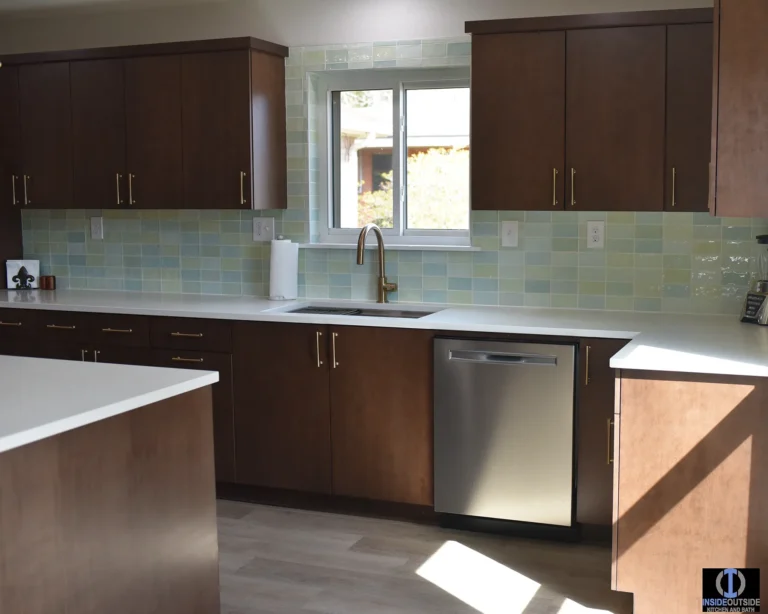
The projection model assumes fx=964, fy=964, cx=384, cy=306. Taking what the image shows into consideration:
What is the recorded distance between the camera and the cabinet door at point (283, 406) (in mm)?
4168

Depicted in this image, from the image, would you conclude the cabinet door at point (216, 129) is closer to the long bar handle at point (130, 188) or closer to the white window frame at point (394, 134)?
the long bar handle at point (130, 188)

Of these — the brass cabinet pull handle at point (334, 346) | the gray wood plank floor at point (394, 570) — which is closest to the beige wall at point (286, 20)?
the brass cabinet pull handle at point (334, 346)

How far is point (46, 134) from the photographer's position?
486 cm

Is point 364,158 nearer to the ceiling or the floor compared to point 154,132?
nearer to the floor

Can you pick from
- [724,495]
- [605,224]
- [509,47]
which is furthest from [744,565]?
[509,47]

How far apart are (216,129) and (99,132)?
0.66m

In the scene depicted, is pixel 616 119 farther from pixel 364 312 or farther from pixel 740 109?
pixel 364 312

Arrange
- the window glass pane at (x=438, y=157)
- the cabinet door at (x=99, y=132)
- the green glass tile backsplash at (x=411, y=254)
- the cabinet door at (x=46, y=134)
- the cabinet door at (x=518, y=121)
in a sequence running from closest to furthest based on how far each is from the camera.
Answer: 1. the cabinet door at (x=518, y=121)
2. the green glass tile backsplash at (x=411, y=254)
3. the window glass pane at (x=438, y=157)
4. the cabinet door at (x=99, y=132)
5. the cabinet door at (x=46, y=134)

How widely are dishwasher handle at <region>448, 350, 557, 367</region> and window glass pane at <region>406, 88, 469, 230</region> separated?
0.92 meters

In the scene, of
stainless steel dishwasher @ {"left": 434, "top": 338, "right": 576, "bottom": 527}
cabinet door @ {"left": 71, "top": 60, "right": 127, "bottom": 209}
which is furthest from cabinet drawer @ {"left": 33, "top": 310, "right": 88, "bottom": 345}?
stainless steel dishwasher @ {"left": 434, "top": 338, "right": 576, "bottom": 527}

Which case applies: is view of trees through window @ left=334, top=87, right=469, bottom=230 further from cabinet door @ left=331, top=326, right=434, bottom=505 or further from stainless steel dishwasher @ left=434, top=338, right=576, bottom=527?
stainless steel dishwasher @ left=434, top=338, right=576, bottom=527

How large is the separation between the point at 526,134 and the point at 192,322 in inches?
66.6

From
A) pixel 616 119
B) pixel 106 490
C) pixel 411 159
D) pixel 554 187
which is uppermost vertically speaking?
pixel 616 119

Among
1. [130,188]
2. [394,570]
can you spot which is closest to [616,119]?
[394,570]
